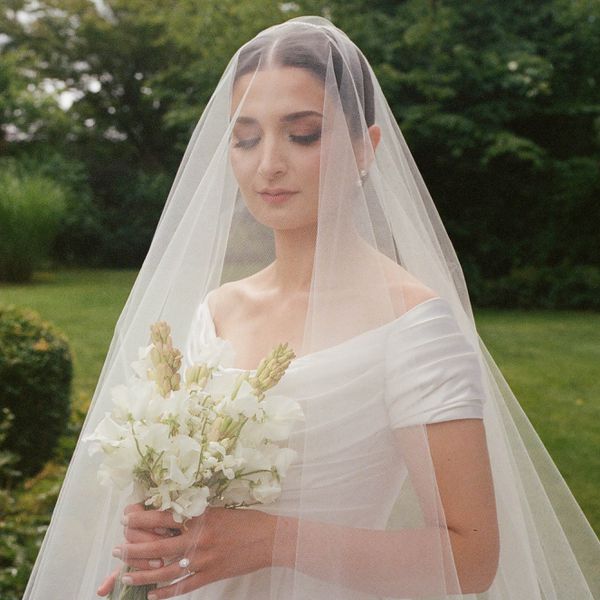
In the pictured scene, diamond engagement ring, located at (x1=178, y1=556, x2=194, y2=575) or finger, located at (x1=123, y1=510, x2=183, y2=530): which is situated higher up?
finger, located at (x1=123, y1=510, x2=183, y2=530)

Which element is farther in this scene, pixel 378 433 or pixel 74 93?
pixel 74 93

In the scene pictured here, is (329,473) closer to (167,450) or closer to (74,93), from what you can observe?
(167,450)

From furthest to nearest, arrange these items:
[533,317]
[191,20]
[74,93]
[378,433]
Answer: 1. [74,93]
2. [191,20]
3. [533,317]
4. [378,433]

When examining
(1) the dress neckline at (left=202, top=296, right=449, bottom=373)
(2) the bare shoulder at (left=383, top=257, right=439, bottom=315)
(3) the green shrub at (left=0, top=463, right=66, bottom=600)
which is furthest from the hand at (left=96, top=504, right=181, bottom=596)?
(3) the green shrub at (left=0, top=463, right=66, bottom=600)

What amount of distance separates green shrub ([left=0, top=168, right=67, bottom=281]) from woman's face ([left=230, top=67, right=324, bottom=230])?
50.1ft

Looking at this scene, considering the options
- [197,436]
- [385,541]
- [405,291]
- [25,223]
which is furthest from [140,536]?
[25,223]

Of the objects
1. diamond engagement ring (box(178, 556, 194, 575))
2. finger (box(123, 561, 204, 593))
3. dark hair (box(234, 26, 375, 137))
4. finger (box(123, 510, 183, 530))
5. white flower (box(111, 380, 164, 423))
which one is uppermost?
dark hair (box(234, 26, 375, 137))

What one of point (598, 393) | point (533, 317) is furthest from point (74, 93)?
point (598, 393)

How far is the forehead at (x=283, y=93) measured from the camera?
1.68 m

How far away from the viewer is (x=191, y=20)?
1554cm

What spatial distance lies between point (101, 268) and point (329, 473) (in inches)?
741

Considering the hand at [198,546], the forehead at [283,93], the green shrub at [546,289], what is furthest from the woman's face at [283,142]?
the green shrub at [546,289]

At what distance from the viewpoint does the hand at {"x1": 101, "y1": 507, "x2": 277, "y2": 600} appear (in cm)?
150

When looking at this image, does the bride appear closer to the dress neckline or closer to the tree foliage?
the dress neckline
